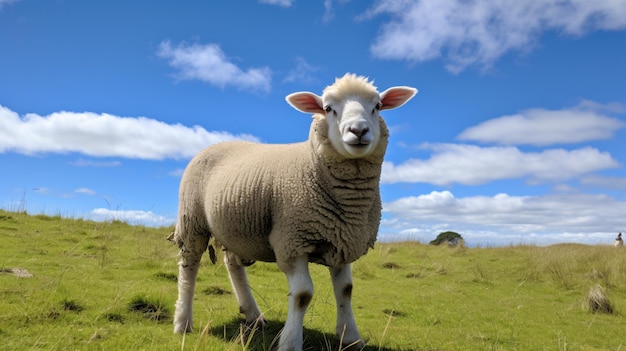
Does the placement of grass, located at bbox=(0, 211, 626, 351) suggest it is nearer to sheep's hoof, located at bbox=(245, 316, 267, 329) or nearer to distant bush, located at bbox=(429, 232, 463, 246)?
sheep's hoof, located at bbox=(245, 316, 267, 329)

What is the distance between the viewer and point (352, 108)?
425cm

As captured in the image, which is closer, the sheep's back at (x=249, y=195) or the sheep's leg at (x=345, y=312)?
the sheep's back at (x=249, y=195)

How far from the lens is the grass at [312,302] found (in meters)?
5.25

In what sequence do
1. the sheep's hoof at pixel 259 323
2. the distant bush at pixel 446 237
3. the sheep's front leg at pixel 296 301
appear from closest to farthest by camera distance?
the sheep's front leg at pixel 296 301 < the sheep's hoof at pixel 259 323 < the distant bush at pixel 446 237

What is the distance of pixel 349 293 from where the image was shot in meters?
5.00

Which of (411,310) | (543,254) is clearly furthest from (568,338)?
(543,254)

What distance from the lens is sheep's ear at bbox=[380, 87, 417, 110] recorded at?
479cm

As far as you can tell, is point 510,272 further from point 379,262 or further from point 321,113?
point 321,113

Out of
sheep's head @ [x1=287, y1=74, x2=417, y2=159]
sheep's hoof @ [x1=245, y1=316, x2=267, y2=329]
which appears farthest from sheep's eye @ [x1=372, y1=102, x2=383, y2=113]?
sheep's hoof @ [x1=245, y1=316, x2=267, y2=329]

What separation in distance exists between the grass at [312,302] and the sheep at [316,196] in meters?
0.71

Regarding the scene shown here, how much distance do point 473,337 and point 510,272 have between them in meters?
6.46

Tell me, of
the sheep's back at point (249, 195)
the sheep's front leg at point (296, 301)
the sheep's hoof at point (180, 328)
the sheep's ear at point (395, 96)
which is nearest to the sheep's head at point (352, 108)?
the sheep's ear at point (395, 96)

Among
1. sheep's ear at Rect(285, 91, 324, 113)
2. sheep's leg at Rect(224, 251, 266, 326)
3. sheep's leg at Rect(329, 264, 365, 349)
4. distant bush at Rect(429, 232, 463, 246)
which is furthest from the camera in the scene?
distant bush at Rect(429, 232, 463, 246)

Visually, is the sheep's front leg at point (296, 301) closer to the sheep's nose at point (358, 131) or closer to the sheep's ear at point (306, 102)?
the sheep's nose at point (358, 131)
